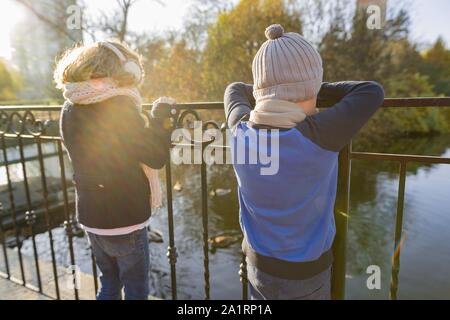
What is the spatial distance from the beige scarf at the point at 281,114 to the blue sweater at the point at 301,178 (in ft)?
0.09

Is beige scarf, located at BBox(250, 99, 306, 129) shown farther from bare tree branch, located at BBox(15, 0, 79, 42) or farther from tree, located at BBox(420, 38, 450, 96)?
tree, located at BBox(420, 38, 450, 96)

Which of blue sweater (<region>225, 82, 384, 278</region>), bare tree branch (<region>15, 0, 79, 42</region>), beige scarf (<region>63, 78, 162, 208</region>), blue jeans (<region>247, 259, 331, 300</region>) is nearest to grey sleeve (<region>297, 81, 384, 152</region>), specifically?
blue sweater (<region>225, 82, 384, 278</region>)

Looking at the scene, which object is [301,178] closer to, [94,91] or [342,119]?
[342,119]

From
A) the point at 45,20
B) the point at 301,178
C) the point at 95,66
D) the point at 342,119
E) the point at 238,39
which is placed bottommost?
the point at 301,178

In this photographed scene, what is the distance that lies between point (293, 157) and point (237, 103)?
16.5 inches

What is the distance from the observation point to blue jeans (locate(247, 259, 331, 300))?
1.40 meters

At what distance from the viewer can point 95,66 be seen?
158 cm

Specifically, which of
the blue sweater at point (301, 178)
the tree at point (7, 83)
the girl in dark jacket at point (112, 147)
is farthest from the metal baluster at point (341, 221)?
the tree at point (7, 83)

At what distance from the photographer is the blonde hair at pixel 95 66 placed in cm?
158

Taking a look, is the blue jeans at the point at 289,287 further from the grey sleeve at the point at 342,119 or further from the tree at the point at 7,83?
the tree at the point at 7,83

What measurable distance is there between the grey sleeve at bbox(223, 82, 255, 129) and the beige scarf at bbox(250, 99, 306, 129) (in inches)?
7.5

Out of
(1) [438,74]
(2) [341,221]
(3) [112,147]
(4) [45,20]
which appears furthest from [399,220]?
(1) [438,74]

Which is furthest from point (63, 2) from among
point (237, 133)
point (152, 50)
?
point (237, 133)

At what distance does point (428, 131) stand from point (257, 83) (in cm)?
2813
